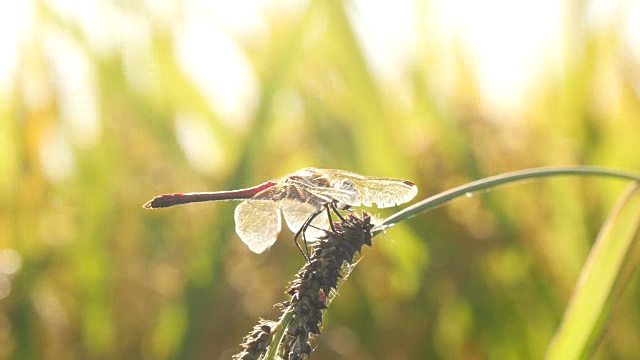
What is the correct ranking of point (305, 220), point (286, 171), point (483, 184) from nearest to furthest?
point (483, 184)
point (305, 220)
point (286, 171)

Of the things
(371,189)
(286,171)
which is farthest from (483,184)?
(286,171)

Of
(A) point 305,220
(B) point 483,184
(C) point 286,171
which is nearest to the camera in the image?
(B) point 483,184

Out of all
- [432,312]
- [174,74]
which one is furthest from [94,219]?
[432,312]

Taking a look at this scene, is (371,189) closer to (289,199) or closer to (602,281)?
(289,199)

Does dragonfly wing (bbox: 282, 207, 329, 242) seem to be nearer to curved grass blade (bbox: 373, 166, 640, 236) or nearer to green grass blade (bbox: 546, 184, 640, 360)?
curved grass blade (bbox: 373, 166, 640, 236)

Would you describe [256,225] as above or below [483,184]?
below

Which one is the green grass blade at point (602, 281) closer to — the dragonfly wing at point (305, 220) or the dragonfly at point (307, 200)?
the dragonfly at point (307, 200)
